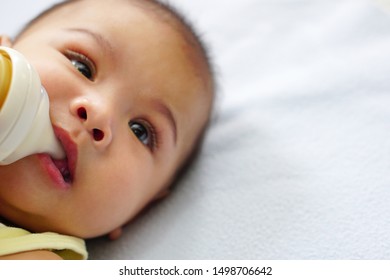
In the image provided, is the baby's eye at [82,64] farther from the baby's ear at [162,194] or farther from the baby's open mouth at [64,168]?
the baby's ear at [162,194]

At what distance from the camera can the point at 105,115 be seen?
83 centimetres

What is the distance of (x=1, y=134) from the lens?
0.68m

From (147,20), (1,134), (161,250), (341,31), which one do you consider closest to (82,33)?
(147,20)

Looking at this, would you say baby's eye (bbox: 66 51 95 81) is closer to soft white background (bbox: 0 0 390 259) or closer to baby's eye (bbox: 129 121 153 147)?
baby's eye (bbox: 129 121 153 147)

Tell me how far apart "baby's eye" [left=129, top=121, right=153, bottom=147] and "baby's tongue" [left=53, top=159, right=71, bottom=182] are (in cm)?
15

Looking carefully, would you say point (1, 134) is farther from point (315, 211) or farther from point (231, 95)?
point (231, 95)

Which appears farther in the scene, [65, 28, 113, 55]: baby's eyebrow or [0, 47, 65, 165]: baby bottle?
[65, 28, 113, 55]: baby's eyebrow

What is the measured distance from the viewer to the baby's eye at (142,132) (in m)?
0.94

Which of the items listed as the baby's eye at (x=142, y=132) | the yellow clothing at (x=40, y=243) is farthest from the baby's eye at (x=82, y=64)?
the yellow clothing at (x=40, y=243)

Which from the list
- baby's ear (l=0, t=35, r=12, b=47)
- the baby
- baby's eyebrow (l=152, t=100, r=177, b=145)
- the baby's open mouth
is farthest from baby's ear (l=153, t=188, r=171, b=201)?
baby's ear (l=0, t=35, r=12, b=47)

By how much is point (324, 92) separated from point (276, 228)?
0.39 m

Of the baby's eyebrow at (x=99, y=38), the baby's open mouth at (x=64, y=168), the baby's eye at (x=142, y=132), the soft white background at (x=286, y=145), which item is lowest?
the soft white background at (x=286, y=145)

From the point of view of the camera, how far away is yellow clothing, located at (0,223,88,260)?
78cm

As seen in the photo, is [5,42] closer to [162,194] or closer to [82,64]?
[82,64]
